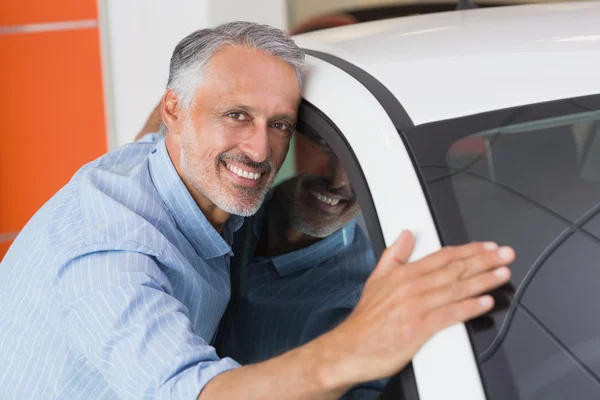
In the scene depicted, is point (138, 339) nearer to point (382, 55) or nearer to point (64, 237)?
point (64, 237)

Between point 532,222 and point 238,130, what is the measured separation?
652 mm

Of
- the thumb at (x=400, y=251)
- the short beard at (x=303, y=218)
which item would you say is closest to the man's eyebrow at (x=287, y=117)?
the short beard at (x=303, y=218)

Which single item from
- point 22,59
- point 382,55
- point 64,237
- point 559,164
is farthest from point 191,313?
point 22,59

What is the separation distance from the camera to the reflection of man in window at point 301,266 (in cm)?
141

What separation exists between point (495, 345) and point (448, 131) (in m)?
0.31

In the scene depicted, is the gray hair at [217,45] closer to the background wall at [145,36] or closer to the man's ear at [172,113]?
the man's ear at [172,113]

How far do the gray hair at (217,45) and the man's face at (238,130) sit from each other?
0.02 metres

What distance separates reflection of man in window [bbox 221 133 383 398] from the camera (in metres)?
1.41

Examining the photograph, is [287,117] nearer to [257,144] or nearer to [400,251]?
[257,144]

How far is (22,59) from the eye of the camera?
3848 mm

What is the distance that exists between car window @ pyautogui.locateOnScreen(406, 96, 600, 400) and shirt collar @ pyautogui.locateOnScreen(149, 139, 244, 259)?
57 centimetres

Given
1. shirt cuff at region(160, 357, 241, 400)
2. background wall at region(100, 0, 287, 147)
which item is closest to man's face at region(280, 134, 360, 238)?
shirt cuff at region(160, 357, 241, 400)

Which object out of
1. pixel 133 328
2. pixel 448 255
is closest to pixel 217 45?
pixel 133 328

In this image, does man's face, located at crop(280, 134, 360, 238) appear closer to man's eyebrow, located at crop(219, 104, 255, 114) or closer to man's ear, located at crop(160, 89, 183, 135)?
man's eyebrow, located at crop(219, 104, 255, 114)
